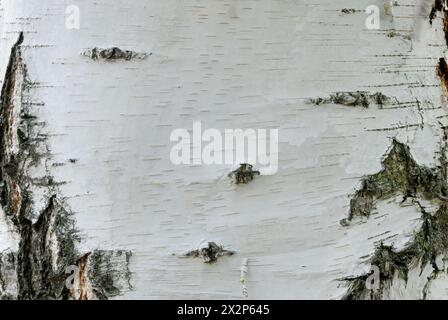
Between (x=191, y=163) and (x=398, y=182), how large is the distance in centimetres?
30

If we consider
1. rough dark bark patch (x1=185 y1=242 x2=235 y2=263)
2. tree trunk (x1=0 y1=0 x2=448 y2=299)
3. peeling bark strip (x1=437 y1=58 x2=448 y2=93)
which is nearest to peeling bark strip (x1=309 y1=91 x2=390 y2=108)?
tree trunk (x1=0 y1=0 x2=448 y2=299)

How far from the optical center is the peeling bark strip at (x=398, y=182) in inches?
31.8

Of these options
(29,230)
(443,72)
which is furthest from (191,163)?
(443,72)

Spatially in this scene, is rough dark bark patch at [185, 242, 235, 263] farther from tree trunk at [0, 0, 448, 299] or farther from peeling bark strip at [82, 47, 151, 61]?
peeling bark strip at [82, 47, 151, 61]

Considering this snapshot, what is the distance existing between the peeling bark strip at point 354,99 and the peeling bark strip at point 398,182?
0.07m

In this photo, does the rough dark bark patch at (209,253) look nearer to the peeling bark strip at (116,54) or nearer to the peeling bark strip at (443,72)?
the peeling bark strip at (116,54)

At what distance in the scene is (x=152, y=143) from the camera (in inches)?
29.9

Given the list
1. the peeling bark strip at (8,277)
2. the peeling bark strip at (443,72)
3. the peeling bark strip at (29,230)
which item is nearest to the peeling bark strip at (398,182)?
the peeling bark strip at (443,72)

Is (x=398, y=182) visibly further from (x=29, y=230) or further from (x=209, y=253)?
(x=29, y=230)

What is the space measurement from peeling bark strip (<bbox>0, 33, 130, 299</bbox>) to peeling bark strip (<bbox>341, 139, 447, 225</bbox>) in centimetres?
32

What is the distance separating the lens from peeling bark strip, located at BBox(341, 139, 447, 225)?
81 centimetres

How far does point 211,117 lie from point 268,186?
12cm
